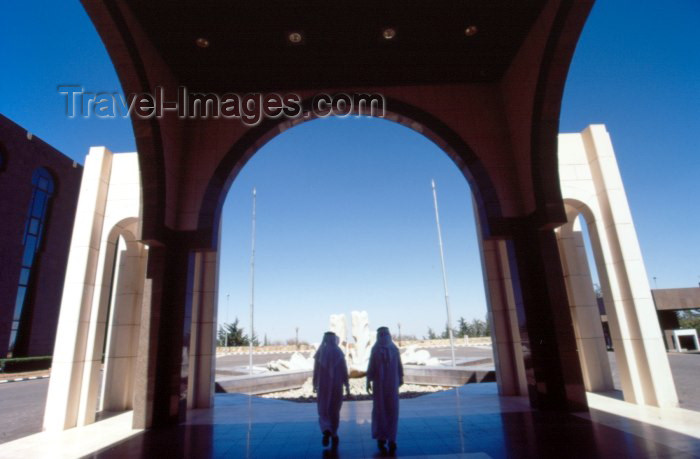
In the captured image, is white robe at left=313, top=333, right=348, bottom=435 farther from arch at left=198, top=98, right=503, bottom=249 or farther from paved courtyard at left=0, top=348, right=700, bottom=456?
arch at left=198, top=98, right=503, bottom=249

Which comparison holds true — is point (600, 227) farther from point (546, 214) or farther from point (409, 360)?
point (409, 360)

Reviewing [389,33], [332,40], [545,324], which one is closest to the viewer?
[545,324]

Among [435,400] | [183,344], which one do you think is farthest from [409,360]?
[183,344]

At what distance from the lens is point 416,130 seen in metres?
7.82

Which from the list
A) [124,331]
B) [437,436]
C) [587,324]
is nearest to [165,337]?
[124,331]

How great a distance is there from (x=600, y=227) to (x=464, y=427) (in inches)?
198

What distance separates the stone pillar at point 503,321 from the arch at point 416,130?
1.27m

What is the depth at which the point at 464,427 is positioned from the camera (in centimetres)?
532

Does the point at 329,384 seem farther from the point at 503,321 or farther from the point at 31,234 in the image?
the point at 31,234

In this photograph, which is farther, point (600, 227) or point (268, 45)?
point (600, 227)

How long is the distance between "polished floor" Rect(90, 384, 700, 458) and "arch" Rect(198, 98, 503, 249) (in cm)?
325

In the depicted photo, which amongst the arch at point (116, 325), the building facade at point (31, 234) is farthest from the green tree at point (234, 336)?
the arch at point (116, 325)

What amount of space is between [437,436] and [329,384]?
1710 millimetres

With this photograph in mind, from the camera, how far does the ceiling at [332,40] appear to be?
5.80 meters
